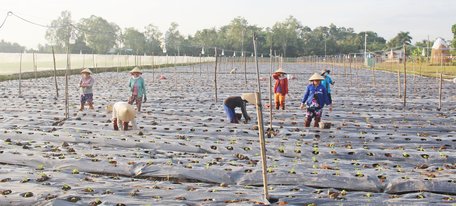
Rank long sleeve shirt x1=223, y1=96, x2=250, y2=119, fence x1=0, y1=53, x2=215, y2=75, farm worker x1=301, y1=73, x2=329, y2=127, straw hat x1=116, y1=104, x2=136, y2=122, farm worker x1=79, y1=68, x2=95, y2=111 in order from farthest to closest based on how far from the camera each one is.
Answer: fence x1=0, y1=53, x2=215, y2=75 < farm worker x1=79, y1=68, x2=95, y2=111 < long sleeve shirt x1=223, y1=96, x2=250, y2=119 < farm worker x1=301, y1=73, x2=329, y2=127 < straw hat x1=116, y1=104, x2=136, y2=122

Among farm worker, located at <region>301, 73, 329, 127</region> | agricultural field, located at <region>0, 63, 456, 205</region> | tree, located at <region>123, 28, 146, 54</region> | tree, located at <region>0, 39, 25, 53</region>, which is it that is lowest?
agricultural field, located at <region>0, 63, 456, 205</region>

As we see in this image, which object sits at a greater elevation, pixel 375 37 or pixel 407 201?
pixel 375 37

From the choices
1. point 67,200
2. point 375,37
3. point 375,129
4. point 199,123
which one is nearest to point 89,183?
point 67,200

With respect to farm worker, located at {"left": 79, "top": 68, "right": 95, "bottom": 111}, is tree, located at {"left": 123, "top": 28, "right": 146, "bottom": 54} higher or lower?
higher

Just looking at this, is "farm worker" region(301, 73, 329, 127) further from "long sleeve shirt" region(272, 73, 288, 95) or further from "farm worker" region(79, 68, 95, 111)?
"farm worker" region(79, 68, 95, 111)

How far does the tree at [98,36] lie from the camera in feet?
257

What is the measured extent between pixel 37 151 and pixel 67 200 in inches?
110

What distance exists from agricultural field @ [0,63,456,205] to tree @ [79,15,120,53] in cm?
6463

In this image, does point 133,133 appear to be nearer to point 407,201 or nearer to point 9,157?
point 9,157

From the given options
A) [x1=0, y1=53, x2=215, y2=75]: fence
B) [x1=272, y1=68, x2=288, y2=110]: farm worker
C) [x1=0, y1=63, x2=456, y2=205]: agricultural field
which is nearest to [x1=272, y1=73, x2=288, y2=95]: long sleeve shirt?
[x1=272, y1=68, x2=288, y2=110]: farm worker

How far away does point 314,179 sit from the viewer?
6055 mm

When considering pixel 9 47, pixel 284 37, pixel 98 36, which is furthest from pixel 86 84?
pixel 9 47

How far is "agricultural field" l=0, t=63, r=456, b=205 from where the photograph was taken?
5.46 metres

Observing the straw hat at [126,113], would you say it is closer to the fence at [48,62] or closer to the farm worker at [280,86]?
the farm worker at [280,86]
